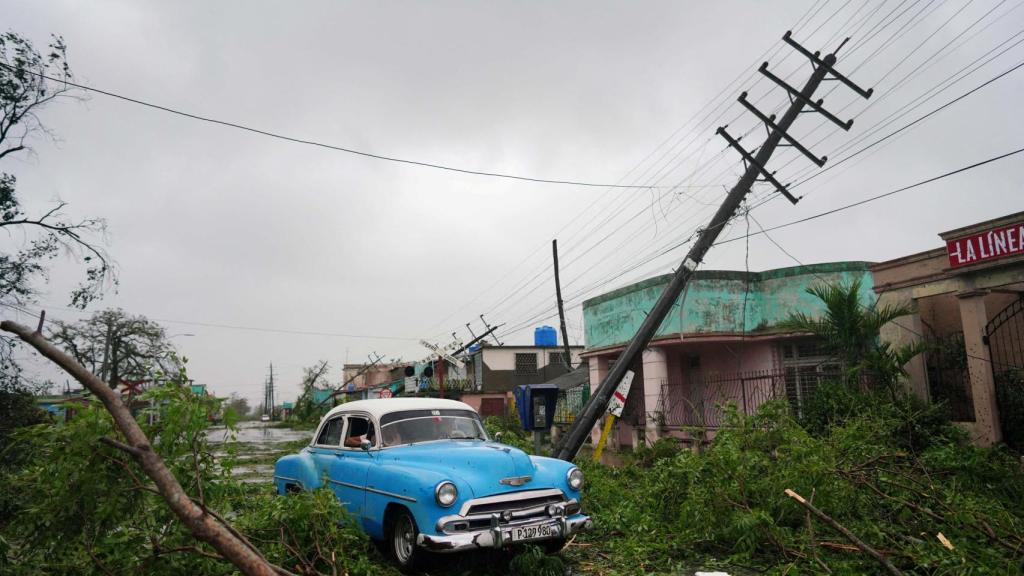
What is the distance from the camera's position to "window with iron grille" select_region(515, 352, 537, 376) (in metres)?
35.8

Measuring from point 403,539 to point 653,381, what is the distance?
12145 mm

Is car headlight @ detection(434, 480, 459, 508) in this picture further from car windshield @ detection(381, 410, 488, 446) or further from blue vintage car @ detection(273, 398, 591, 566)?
car windshield @ detection(381, 410, 488, 446)

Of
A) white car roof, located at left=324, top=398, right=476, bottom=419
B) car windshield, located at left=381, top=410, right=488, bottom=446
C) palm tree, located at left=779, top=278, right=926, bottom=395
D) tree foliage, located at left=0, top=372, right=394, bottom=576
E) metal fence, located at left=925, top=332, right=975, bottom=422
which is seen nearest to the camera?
tree foliage, located at left=0, top=372, right=394, bottom=576

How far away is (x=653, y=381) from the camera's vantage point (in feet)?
57.4

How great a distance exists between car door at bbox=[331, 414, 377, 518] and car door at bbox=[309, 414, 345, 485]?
0.11 meters

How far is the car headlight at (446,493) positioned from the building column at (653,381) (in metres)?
12.0

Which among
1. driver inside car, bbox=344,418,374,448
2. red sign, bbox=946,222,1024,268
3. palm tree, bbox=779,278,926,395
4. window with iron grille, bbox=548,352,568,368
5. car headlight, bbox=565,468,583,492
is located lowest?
car headlight, bbox=565,468,583,492

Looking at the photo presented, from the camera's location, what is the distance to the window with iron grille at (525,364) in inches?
1410

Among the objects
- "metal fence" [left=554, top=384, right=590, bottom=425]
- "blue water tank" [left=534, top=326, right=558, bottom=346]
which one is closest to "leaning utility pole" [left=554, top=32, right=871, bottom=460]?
"metal fence" [left=554, top=384, right=590, bottom=425]

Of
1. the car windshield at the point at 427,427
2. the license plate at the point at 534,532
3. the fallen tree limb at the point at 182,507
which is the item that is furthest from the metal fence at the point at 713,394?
the fallen tree limb at the point at 182,507

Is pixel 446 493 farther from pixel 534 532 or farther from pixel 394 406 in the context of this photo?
pixel 394 406

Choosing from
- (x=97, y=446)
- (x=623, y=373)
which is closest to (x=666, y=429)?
(x=623, y=373)

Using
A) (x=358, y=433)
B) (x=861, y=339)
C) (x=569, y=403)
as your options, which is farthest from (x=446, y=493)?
(x=569, y=403)

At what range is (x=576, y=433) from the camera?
13.0 m
